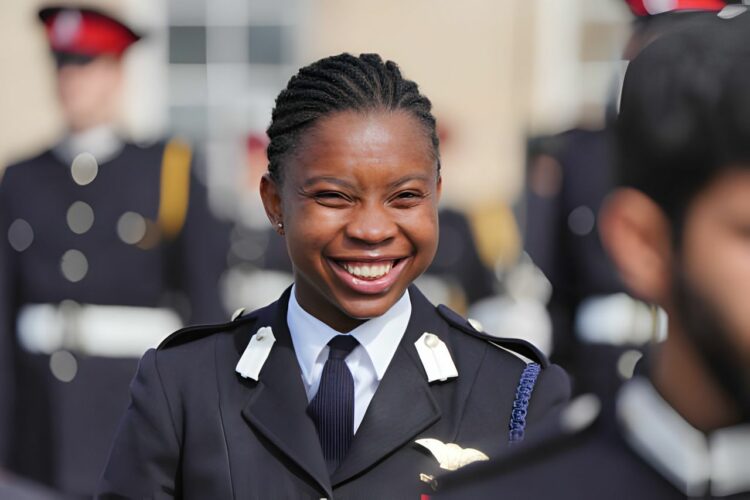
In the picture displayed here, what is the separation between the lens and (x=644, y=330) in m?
4.99

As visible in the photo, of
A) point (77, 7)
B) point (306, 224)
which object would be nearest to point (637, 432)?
point (306, 224)

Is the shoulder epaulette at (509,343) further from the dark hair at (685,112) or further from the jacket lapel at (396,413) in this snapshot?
the dark hair at (685,112)

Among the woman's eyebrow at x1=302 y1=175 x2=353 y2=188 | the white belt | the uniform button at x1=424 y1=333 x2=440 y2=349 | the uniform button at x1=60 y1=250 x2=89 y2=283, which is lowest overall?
the white belt

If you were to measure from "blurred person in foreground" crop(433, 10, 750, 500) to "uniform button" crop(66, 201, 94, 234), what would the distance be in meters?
4.29

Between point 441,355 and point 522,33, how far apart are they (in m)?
7.98

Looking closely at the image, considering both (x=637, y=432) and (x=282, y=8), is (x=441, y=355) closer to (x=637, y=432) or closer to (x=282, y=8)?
(x=637, y=432)

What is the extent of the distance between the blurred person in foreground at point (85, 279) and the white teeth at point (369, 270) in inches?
107

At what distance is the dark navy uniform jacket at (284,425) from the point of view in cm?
248

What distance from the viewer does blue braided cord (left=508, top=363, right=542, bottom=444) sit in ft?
8.12

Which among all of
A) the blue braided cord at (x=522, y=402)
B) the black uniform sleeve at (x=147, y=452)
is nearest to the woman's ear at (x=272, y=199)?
the black uniform sleeve at (x=147, y=452)

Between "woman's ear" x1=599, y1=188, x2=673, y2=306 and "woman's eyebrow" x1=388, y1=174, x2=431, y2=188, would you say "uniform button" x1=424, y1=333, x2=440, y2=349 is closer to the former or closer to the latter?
"woman's eyebrow" x1=388, y1=174, x2=431, y2=188

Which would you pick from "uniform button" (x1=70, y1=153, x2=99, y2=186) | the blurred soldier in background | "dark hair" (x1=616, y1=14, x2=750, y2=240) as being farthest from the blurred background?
"dark hair" (x1=616, y1=14, x2=750, y2=240)

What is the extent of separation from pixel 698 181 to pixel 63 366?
14.5ft

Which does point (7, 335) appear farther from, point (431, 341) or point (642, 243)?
point (642, 243)
